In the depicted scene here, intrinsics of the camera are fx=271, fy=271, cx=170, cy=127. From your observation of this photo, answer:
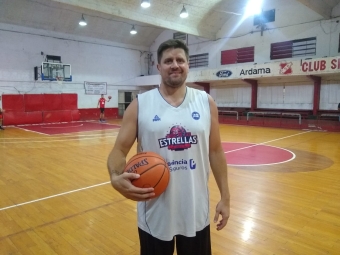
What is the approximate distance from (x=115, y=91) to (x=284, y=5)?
10.9 metres

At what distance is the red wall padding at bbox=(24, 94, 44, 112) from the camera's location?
13.3 metres

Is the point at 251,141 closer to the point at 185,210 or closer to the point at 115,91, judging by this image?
the point at 185,210

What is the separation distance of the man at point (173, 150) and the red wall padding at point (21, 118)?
1347 centimetres

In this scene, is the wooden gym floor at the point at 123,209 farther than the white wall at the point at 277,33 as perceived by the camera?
No

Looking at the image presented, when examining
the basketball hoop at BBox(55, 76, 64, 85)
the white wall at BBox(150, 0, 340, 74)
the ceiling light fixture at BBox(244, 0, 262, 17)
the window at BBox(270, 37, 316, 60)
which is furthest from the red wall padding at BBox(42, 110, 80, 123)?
the window at BBox(270, 37, 316, 60)

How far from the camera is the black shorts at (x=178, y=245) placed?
1440 mm

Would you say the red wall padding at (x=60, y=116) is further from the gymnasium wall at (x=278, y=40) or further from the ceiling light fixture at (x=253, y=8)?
the ceiling light fixture at (x=253, y=8)

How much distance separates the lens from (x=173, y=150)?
142 centimetres

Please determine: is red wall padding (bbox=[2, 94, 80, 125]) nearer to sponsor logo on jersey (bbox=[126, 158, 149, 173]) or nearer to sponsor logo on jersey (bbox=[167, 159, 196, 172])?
sponsor logo on jersey (bbox=[126, 158, 149, 173])

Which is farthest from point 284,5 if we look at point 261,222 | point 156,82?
point 261,222

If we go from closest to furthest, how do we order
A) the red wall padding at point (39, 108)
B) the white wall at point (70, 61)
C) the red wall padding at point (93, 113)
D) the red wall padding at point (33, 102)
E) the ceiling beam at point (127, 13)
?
1. the ceiling beam at point (127, 13)
2. the red wall padding at point (39, 108)
3. the red wall padding at point (33, 102)
4. the white wall at point (70, 61)
5. the red wall padding at point (93, 113)

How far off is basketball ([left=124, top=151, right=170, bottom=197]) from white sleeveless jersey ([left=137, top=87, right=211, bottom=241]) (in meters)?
0.04

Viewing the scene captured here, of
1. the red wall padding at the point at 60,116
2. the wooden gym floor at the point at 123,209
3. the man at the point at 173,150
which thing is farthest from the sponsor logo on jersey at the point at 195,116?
the red wall padding at the point at 60,116

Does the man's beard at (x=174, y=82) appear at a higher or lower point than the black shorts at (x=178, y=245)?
higher
